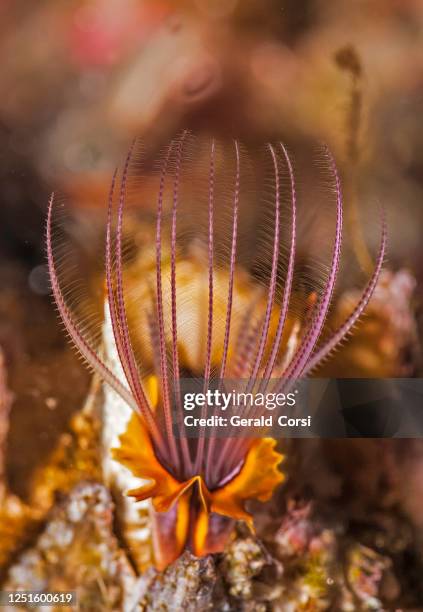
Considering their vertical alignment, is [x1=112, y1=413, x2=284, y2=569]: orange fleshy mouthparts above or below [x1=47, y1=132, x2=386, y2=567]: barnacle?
below

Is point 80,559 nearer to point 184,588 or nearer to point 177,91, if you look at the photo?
point 184,588

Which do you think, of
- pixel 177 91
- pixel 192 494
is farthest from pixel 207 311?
pixel 177 91

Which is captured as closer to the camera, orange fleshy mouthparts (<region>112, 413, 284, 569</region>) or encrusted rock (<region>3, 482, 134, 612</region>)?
orange fleshy mouthparts (<region>112, 413, 284, 569</region>)

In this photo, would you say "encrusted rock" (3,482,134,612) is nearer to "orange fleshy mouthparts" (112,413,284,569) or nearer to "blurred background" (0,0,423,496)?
"orange fleshy mouthparts" (112,413,284,569)

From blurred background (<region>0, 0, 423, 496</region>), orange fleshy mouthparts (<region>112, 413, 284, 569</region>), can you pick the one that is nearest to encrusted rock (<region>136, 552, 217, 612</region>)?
orange fleshy mouthparts (<region>112, 413, 284, 569</region>)

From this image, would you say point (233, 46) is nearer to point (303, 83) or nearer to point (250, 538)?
point (303, 83)

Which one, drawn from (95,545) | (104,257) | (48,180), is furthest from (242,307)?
(95,545)

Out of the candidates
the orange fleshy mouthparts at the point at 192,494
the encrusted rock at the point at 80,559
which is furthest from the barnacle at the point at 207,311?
the encrusted rock at the point at 80,559
